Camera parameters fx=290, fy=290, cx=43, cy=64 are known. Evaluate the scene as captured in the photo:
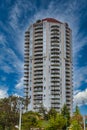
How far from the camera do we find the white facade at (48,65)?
120 meters

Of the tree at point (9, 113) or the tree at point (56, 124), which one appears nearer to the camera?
the tree at point (9, 113)

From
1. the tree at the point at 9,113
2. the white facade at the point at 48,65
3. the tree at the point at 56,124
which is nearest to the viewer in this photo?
the tree at the point at 9,113

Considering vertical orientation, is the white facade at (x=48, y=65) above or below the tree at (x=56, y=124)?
above

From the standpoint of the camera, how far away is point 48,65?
406 feet

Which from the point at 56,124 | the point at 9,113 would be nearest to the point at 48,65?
the point at 56,124

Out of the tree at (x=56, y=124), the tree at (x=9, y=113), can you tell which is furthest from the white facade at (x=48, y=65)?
the tree at (x=9, y=113)

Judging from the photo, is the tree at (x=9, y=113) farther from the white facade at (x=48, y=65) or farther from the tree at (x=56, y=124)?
the white facade at (x=48, y=65)

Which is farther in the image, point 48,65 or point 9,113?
point 48,65

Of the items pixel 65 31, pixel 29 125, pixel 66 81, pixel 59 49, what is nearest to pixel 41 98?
pixel 66 81

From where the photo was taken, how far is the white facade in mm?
120375

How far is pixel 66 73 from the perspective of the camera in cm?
12556

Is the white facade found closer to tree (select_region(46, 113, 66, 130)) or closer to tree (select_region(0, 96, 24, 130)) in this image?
tree (select_region(46, 113, 66, 130))

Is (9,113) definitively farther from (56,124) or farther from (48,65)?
(48,65)

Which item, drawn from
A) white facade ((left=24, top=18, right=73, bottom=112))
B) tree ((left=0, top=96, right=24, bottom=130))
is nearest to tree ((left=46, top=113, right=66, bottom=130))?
tree ((left=0, top=96, right=24, bottom=130))
